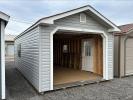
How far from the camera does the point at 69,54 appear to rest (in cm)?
1208

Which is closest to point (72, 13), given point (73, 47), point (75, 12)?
point (75, 12)

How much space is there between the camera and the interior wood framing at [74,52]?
857 centimetres

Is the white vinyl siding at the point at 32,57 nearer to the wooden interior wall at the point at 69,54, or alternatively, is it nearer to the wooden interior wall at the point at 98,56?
the wooden interior wall at the point at 98,56

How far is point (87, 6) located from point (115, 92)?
387 cm

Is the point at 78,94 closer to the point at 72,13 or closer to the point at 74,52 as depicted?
the point at 72,13

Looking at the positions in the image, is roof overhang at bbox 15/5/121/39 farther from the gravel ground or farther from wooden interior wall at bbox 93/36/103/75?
the gravel ground

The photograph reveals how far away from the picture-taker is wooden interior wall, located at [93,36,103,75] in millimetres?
8375

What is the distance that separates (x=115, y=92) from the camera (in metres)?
5.78

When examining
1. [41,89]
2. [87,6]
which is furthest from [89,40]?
[41,89]

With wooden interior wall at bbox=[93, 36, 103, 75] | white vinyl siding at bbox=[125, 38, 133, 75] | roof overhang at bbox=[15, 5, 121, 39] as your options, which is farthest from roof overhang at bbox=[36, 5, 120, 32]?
white vinyl siding at bbox=[125, 38, 133, 75]

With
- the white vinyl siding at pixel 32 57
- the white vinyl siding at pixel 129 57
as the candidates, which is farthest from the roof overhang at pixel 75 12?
the white vinyl siding at pixel 129 57

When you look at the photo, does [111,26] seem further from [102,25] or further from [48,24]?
[48,24]

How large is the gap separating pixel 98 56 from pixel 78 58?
2.46 meters

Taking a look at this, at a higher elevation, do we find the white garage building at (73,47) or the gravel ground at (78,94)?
the white garage building at (73,47)
